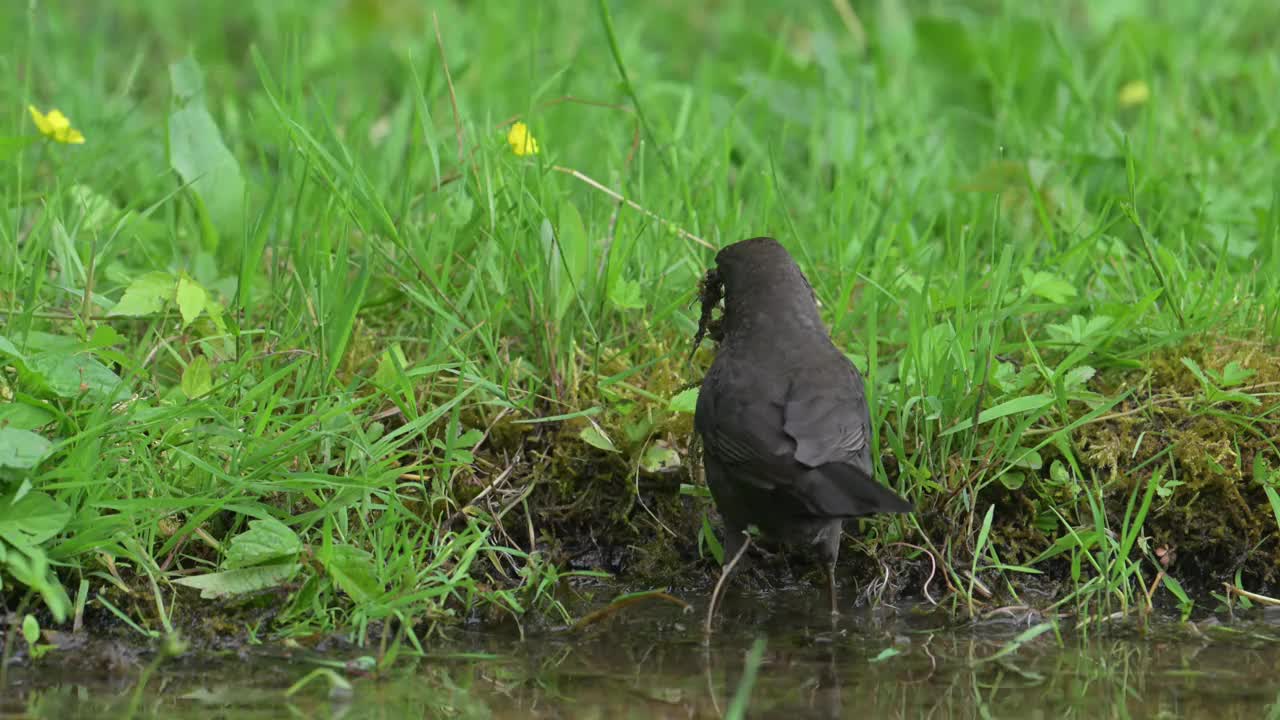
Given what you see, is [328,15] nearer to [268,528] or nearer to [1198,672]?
[268,528]

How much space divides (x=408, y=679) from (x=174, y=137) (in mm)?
2436

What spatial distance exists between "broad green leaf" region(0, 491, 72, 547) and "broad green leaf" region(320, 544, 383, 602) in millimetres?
593

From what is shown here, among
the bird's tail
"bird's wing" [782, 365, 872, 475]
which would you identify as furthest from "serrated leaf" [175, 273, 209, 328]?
the bird's tail

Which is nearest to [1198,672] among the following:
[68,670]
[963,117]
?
[68,670]

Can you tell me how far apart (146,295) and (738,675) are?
2.01m

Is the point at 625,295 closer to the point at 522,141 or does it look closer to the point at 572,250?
the point at 572,250

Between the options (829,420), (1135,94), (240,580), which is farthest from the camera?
(1135,94)

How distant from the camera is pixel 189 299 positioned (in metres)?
3.88

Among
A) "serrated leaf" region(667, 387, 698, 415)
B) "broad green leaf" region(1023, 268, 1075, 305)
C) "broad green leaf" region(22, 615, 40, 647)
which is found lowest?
"broad green leaf" region(22, 615, 40, 647)

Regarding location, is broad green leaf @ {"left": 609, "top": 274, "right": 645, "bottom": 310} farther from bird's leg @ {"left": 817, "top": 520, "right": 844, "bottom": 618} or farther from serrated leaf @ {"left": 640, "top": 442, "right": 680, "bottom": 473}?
bird's leg @ {"left": 817, "top": 520, "right": 844, "bottom": 618}

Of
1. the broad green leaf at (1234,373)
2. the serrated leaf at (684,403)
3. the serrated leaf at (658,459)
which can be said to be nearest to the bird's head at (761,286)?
the serrated leaf at (684,403)

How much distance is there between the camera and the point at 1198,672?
314cm

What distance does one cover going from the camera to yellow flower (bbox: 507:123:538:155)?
13.7 feet

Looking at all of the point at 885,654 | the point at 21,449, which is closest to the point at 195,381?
the point at 21,449
